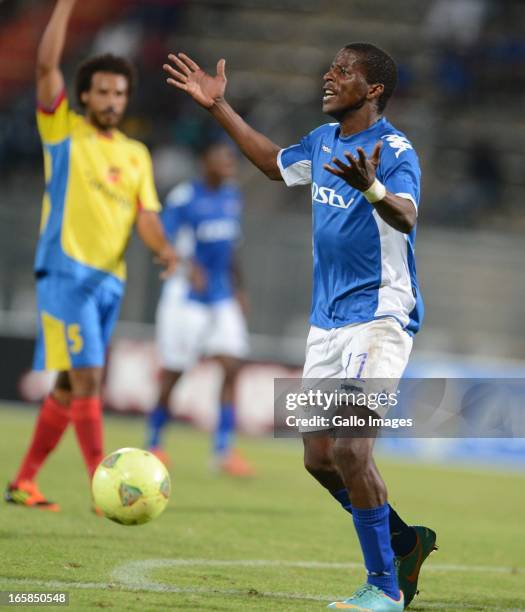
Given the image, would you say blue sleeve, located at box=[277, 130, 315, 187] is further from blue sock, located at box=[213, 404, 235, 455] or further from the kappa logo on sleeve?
blue sock, located at box=[213, 404, 235, 455]

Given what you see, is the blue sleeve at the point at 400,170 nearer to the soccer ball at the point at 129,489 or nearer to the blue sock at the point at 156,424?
the soccer ball at the point at 129,489

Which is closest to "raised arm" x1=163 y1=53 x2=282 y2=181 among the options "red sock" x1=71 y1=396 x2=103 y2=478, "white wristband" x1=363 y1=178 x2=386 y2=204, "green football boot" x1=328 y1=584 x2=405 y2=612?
"white wristband" x1=363 y1=178 x2=386 y2=204

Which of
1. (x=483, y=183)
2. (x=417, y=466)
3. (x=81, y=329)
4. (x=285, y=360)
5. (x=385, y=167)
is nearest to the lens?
(x=385, y=167)

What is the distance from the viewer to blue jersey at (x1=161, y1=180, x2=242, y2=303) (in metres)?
12.0

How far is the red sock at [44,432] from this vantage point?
25.8ft

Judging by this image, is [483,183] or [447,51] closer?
[483,183]

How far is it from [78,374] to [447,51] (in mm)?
15685

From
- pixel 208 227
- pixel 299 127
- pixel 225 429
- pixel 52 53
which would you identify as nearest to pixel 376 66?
pixel 52 53

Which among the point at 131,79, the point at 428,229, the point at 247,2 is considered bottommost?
the point at 131,79

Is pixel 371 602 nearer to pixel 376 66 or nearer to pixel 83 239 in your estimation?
pixel 376 66

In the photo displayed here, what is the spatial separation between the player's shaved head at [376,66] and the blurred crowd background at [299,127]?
10.4 m

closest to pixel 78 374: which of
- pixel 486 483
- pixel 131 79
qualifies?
pixel 131 79

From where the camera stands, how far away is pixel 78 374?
25.0ft

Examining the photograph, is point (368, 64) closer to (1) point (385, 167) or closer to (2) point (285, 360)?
(1) point (385, 167)
